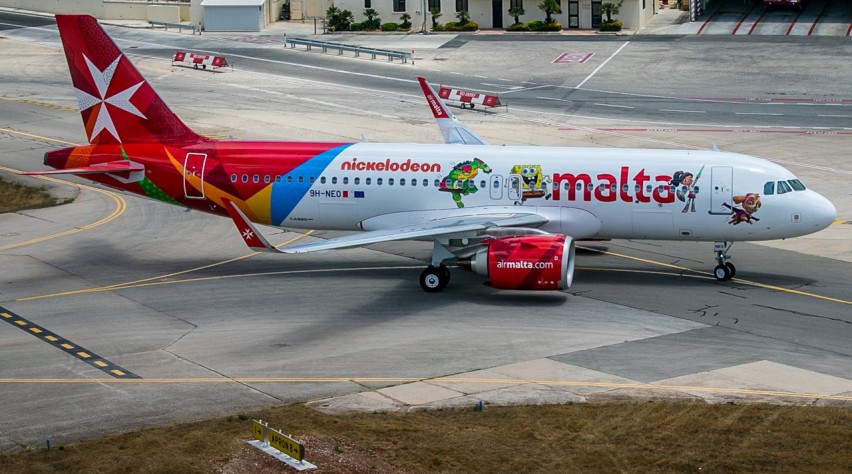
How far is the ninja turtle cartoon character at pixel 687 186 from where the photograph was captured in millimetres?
45188

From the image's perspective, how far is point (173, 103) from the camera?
83750mm

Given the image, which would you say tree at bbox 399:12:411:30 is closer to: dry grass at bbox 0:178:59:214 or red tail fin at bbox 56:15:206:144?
dry grass at bbox 0:178:59:214

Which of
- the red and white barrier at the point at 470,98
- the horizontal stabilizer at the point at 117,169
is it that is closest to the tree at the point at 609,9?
the red and white barrier at the point at 470,98

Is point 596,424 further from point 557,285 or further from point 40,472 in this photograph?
point 40,472

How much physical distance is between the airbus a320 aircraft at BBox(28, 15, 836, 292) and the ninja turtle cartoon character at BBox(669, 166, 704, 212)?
0.12 ft

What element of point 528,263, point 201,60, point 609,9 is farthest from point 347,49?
point 528,263

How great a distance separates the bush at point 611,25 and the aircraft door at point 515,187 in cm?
6383

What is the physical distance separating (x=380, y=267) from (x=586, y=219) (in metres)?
8.54

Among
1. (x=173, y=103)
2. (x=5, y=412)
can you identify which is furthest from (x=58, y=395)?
(x=173, y=103)

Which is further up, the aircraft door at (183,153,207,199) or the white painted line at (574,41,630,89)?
the white painted line at (574,41,630,89)

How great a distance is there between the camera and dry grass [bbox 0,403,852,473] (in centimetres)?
2969

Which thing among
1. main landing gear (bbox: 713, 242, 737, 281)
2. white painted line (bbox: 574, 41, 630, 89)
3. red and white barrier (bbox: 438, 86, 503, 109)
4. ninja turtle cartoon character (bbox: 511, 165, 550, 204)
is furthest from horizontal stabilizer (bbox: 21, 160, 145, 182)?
white painted line (bbox: 574, 41, 630, 89)

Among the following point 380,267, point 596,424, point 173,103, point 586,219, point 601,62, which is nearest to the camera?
point 596,424

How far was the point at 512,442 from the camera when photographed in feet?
102
